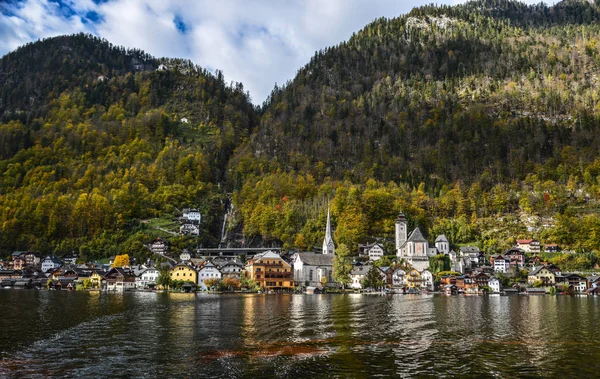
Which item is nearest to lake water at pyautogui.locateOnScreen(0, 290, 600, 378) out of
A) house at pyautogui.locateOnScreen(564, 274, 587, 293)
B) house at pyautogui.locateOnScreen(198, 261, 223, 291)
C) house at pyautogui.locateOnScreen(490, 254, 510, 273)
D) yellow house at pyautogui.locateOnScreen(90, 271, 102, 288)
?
house at pyautogui.locateOnScreen(564, 274, 587, 293)

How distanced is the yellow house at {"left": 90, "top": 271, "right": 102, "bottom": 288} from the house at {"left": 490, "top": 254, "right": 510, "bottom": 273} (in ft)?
255

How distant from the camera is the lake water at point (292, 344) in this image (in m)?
22.4

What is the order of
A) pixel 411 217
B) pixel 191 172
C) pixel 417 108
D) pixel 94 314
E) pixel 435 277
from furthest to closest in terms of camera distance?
pixel 417 108 → pixel 191 172 → pixel 411 217 → pixel 435 277 → pixel 94 314

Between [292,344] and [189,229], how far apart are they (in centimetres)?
10633

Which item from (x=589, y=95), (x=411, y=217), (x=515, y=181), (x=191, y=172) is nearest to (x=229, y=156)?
(x=191, y=172)

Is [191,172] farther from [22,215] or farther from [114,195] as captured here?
[22,215]

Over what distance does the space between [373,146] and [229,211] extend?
5258cm

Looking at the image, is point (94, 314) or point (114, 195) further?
point (114, 195)

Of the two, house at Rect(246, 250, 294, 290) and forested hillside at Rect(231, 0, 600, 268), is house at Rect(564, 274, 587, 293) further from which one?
house at Rect(246, 250, 294, 290)

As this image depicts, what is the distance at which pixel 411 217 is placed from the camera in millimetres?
119375

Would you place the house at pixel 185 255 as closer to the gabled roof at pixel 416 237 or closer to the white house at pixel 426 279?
the gabled roof at pixel 416 237

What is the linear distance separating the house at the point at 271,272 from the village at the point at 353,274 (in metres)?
0.20

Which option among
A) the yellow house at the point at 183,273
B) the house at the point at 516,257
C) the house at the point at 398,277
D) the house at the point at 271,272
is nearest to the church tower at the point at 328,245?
the house at the point at 271,272

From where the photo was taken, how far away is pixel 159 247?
384 feet
